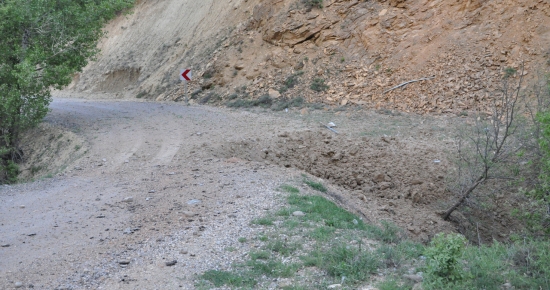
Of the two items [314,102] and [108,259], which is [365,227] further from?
[314,102]

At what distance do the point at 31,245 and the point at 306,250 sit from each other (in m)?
3.18

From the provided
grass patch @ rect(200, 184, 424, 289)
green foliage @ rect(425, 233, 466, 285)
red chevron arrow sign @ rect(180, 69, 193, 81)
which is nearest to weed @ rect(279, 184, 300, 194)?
grass patch @ rect(200, 184, 424, 289)

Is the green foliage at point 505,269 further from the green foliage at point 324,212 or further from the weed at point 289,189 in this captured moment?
the weed at point 289,189

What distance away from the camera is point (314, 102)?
16062 millimetres

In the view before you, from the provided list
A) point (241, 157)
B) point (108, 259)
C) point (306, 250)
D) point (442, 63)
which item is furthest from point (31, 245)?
point (442, 63)

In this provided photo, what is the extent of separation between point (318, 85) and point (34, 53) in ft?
27.0

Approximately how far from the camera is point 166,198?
7.66 m

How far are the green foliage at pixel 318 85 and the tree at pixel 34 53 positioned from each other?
21.5ft

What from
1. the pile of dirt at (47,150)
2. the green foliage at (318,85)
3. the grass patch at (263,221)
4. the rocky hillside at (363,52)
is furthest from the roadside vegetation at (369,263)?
the green foliage at (318,85)

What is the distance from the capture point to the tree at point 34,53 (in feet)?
43.3

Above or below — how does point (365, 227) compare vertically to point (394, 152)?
above

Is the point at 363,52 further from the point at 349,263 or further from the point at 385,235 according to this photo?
the point at 349,263

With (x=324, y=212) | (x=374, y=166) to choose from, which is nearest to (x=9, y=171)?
(x=374, y=166)

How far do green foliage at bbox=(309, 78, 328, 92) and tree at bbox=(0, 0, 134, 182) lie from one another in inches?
258
